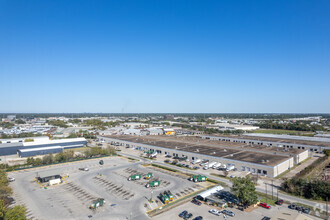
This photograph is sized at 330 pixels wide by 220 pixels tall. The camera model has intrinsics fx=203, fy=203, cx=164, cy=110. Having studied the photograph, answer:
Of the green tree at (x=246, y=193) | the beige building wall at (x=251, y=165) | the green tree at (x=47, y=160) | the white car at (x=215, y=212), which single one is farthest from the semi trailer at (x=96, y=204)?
the green tree at (x=47, y=160)

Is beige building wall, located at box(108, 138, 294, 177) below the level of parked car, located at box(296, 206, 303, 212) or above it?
above

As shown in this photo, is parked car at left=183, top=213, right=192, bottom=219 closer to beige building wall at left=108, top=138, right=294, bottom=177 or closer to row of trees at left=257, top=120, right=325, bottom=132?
beige building wall at left=108, top=138, right=294, bottom=177

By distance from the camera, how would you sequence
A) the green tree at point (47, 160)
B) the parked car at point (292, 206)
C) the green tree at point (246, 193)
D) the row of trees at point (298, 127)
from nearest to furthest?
the parked car at point (292, 206), the green tree at point (246, 193), the green tree at point (47, 160), the row of trees at point (298, 127)

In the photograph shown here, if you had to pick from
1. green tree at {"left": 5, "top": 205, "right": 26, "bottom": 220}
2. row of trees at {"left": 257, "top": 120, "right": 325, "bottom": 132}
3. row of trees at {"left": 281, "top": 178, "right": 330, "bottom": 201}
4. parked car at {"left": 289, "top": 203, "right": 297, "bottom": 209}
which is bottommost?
parked car at {"left": 289, "top": 203, "right": 297, "bottom": 209}

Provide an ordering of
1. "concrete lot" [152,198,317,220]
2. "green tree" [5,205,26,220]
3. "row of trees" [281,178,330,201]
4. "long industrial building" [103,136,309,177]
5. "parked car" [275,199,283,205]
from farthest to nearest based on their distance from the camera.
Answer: "long industrial building" [103,136,309,177] < "row of trees" [281,178,330,201] < "parked car" [275,199,283,205] < "concrete lot" [152,198,317,220] < "green tree" [5,205,26,220]

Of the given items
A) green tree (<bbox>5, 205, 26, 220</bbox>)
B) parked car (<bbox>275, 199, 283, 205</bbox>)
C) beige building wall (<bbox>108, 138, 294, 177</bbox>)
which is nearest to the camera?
green tree (<bbox>5, 205, 26, 220</bbox>)

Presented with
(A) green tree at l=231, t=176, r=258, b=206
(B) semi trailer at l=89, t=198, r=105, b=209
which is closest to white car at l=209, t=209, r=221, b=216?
(A) green tree at l=231, t=176, r=258, b=206

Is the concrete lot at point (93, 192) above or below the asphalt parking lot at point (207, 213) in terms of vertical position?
below

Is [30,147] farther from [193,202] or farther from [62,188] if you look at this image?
[193,202]

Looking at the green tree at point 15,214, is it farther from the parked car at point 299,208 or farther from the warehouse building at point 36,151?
the warehouse building at point 36,151
